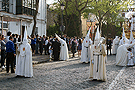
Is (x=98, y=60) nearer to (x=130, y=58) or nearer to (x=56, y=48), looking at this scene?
(x=130, y=58)

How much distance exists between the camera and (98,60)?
9102mm

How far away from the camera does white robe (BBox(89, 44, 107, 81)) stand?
8.91m

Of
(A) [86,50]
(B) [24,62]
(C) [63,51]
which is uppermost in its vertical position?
(A) [86,50]

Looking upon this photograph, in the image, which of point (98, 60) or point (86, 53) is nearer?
point (98, 60)

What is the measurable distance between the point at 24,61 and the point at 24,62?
4cm

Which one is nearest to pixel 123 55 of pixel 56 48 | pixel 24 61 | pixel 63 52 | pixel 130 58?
pixel 130 58

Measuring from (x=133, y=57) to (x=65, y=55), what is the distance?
5491mm

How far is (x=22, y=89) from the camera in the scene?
7.43 m

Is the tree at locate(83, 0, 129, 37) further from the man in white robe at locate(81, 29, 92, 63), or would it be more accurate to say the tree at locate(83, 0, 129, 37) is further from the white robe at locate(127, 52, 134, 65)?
the white robe at locate(127, 52, 134, 65)

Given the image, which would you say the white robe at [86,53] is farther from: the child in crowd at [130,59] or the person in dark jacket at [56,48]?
the child in crowd at [130,59]

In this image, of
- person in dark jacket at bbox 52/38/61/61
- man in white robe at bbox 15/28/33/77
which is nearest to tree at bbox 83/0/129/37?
person in dark jacket at bbox 52/38/61/61

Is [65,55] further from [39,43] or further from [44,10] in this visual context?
[44,10]

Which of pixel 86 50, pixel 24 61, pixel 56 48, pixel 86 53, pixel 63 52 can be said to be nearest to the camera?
pixel 24 61

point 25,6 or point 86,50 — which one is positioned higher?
point 25,6
